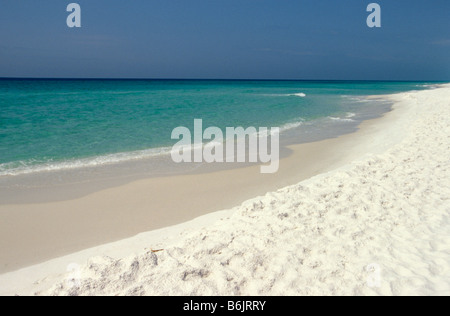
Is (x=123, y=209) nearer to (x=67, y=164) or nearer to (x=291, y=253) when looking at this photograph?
(x=291, y=253)

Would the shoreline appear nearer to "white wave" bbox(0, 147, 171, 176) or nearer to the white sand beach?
the white sand beach

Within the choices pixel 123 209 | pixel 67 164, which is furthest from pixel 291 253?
pixel 67 164

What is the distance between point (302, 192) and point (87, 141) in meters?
8.50

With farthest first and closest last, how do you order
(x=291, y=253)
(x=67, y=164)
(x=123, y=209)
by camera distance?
(x=67, y=164) < (x=123, y=209) < (x=291, y=253)

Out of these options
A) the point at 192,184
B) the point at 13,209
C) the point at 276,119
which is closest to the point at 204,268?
the point at 192,184

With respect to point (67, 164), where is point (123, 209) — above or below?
below

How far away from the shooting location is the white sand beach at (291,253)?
2.96 meters

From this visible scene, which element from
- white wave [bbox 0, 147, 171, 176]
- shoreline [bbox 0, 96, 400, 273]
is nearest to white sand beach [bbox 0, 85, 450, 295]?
shoreline [bbox 0, 96, 400, 273]

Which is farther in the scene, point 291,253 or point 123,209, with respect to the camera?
point 123,209

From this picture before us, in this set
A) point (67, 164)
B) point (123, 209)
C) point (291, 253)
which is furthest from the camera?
point (67, 164)

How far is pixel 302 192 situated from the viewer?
17.3 ft

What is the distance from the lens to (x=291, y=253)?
3.46m

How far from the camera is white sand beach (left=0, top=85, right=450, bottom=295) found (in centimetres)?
296

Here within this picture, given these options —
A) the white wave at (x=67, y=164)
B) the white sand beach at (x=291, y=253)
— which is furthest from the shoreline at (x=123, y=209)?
the white wave at (x=67, y=164)
